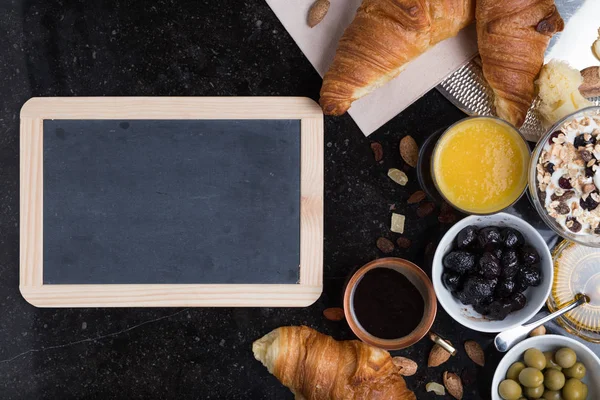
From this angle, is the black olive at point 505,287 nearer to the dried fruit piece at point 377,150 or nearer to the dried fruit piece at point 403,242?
the dried fruit piece at point 403,242

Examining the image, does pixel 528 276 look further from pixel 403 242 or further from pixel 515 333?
pixel 403 242

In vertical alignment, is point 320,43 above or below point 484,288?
above

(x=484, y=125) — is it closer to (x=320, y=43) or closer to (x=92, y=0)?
(x=320, y=43)

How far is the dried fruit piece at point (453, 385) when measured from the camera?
136 cm

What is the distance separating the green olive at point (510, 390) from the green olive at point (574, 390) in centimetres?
10

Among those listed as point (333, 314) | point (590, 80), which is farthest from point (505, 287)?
point (590, 80)

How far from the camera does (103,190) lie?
4.21 ft

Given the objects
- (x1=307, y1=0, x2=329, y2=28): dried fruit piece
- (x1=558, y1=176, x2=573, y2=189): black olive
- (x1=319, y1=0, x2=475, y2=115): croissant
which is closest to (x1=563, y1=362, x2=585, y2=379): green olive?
(x1=558, y1=176, x2=573, y2=189): black olive

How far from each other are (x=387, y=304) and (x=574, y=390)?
1.47 ft

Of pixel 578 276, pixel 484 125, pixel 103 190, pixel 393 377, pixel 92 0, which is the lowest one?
pixel 393 377

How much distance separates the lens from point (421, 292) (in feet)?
4.27

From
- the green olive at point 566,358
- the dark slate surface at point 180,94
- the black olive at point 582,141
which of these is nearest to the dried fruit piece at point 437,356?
the dark slate surface at point 180,94

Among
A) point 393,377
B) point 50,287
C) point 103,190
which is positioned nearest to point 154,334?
point 50,287

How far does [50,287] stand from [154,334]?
26 cm
